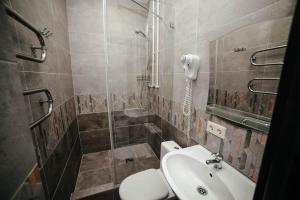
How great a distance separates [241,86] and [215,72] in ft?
0.72

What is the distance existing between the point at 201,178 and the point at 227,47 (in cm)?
94

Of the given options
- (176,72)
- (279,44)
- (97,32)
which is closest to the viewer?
(279,44)

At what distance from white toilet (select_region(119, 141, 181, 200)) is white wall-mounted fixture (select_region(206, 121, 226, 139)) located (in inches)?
20.0

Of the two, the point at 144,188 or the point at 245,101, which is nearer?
the point at 245,101

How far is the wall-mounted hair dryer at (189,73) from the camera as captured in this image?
44.1 inches

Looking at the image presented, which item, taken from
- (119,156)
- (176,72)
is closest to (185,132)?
(176,72)

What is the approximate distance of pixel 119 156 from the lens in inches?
70.1

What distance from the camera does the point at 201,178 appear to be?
38.0 inches

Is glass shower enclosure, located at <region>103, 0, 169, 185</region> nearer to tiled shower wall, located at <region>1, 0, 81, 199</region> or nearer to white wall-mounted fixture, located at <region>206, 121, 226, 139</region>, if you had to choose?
tiled shower wall, located at <region>1, 0, 81, 199</region>

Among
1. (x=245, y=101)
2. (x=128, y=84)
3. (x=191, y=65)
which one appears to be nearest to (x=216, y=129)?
(x=245, y=101)

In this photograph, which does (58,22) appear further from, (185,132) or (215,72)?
(185,132)

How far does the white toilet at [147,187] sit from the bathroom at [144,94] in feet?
0.03

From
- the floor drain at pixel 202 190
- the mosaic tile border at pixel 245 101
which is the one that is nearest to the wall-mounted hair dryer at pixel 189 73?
the mosaic tile border at pixel 245 101

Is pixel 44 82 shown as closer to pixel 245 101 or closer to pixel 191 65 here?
pixel 191 65
